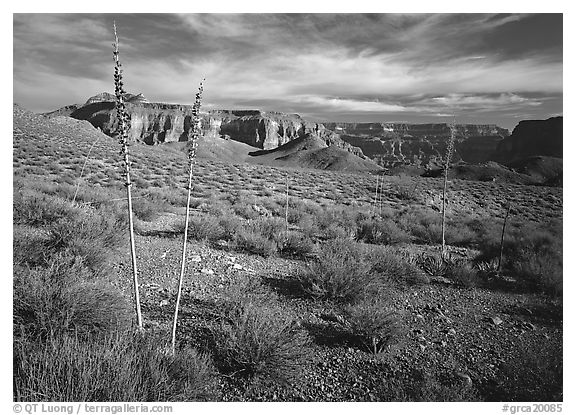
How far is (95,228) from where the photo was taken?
4.80 m

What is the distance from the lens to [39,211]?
5.79 m

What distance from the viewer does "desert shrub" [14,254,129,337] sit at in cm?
260

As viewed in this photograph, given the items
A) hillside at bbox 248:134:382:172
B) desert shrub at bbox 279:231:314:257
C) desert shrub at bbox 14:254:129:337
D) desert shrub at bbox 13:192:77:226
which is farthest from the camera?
hillside at bbox 248:134:382:172

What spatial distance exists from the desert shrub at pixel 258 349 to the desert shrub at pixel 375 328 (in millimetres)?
587

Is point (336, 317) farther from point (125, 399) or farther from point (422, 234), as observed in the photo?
point (422, 234)

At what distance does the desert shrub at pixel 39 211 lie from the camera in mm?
5680

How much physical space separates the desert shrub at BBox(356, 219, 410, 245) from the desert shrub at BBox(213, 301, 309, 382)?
205 inches

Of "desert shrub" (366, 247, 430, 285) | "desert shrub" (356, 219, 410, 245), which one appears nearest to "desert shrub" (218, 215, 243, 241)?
"desert shrub" (366, 247, 430, 285)

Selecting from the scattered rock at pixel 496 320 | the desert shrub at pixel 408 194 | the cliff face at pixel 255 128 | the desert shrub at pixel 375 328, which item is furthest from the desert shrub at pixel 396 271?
the cliff face at pixel 255 128

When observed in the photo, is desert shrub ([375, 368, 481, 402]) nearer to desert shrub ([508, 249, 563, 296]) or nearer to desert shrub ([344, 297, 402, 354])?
desert shrub ([344, 297, 402, 354])

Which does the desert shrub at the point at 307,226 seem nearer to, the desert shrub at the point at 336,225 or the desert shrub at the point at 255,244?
the desert shrub at the point at 336,225

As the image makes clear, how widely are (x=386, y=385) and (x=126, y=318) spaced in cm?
218

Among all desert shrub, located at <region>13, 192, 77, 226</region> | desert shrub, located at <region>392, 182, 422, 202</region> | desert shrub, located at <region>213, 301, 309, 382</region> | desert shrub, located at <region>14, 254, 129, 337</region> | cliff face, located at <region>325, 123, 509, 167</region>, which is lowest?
desert shrub, located at <region>392, 182, 422, 202</region>
